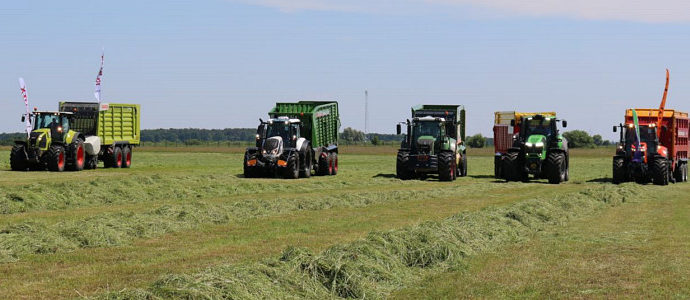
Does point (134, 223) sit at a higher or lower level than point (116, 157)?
lower

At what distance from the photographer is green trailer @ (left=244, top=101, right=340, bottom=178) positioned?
29.2 meters

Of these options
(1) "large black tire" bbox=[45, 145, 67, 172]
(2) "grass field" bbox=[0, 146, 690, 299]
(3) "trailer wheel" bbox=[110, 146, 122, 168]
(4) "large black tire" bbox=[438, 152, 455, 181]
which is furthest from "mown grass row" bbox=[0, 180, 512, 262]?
(3) "trailer wheel" bbox=[110, 146, 122, 168]

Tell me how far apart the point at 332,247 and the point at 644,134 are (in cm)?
2255

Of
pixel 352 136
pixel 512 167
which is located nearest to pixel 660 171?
pixel 512 167

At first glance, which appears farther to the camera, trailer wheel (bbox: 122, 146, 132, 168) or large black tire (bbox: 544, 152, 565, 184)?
trailer wheel (bbox: 122, 146, 132, 168)

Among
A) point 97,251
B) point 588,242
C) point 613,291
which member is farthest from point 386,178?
point 613,291

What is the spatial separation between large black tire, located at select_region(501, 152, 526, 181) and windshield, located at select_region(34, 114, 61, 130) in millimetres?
16536

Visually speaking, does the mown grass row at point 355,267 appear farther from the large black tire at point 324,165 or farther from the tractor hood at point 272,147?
the large black tire at point 324,165

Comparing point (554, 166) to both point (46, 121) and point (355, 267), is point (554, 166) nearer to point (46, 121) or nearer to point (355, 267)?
point (46, 121)

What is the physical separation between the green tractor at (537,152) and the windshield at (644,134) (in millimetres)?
2238

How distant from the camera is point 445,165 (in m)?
29.8

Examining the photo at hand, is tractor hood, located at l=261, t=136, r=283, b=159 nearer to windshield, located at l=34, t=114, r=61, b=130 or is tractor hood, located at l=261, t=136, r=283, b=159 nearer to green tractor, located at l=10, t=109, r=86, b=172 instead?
green tractor, located at l=10, t=109, r=86, b=172

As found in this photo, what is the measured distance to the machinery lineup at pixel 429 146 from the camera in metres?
29.6

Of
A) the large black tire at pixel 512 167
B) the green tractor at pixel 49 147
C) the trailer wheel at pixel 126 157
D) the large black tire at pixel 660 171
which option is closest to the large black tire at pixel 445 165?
the large black tire at pixel 512 167
